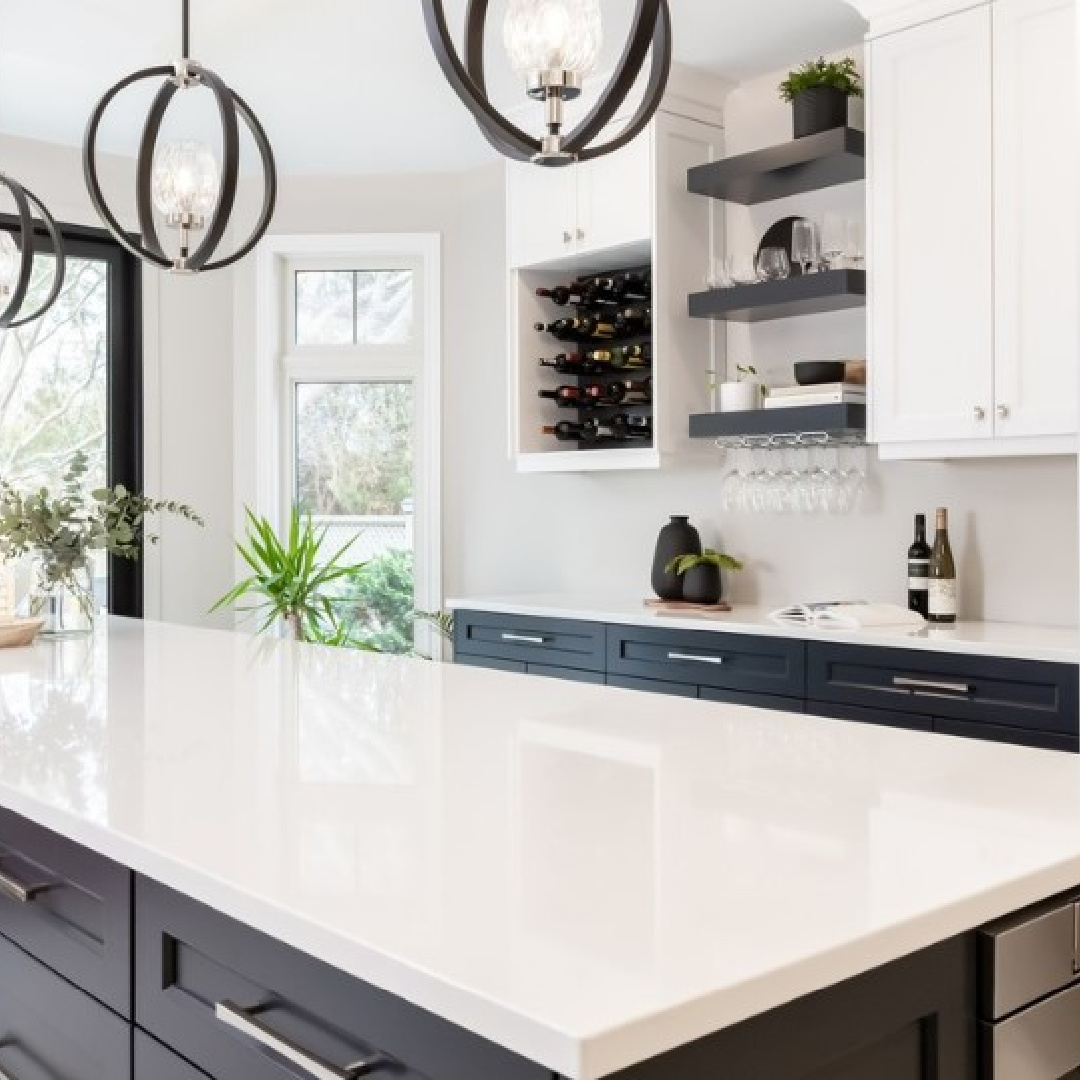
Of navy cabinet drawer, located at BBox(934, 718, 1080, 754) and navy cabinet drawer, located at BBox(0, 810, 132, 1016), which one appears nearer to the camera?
navy cabinet drawer, located at BBox(0, 810, 132, 1016)

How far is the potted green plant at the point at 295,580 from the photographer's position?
17.5ft

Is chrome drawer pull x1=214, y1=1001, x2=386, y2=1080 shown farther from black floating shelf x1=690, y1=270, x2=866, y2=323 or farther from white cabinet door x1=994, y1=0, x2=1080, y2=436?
black floating shelf x1=690, y1=270, x2=866, y2=323

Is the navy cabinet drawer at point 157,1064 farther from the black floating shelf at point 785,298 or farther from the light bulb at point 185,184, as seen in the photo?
the black floating shelf at point 785,298

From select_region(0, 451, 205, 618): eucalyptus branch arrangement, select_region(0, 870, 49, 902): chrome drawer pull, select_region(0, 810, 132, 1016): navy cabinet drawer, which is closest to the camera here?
select_region(0, 810, 132, 1016): navy cabinet drawer

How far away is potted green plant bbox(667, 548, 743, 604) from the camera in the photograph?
167 inches

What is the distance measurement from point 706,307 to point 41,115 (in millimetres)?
2602

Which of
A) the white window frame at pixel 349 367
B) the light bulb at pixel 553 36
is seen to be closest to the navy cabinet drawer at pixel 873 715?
the light bulb at pixel 553 36

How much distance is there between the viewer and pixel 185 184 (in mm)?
2605

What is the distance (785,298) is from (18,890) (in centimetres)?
291

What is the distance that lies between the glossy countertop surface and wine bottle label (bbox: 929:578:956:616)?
5.93 feet

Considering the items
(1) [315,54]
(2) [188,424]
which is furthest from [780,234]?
(2) [188,424]

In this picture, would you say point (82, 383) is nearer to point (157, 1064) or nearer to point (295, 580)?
point (295, 580)

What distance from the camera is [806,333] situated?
4.23 meters

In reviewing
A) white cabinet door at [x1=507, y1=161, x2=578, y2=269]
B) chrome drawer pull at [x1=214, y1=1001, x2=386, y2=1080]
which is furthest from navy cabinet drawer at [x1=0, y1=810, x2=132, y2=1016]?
white cabinet door at [x1=507, y1=161, x2=578, y2=269]
